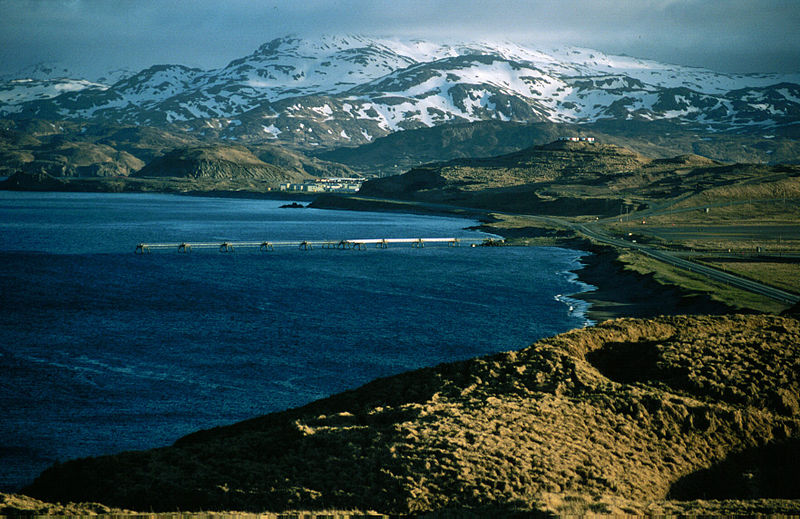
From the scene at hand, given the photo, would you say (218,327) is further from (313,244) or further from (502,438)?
(313,244)

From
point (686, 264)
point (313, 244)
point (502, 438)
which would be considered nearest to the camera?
point (502, 438)

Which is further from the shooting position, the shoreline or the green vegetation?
the shoreline

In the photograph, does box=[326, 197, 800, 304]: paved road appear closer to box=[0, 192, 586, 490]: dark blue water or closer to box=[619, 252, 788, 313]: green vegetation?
box=[619, 252, 788, 313]: green vegetation

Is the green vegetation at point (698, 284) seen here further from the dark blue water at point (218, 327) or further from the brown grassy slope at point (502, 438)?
the brown grassy slope at point (502, 438)

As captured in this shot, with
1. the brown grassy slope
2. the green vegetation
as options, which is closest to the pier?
the green vegetation

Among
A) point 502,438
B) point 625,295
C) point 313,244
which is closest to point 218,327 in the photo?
point 502,438
